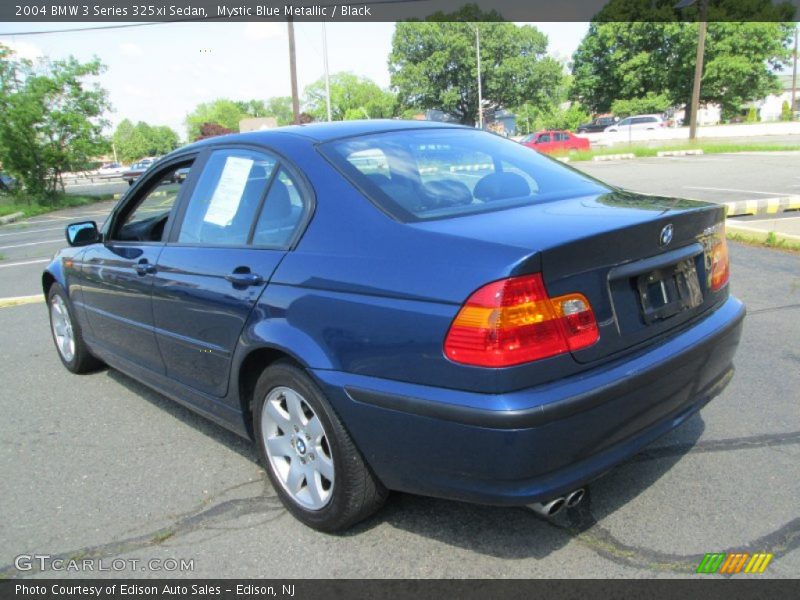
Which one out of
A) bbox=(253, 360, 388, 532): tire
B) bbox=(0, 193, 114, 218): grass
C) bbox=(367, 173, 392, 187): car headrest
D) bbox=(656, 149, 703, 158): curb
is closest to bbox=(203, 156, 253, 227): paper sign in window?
bbox=(367, 173, 392, 187): car headrest

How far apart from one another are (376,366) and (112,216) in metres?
2.71

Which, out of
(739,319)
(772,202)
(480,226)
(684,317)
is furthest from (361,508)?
(772,202)


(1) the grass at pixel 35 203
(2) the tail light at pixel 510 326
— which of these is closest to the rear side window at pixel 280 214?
(2) the tail light at pixel 510 326

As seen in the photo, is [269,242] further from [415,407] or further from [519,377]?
[519,377]

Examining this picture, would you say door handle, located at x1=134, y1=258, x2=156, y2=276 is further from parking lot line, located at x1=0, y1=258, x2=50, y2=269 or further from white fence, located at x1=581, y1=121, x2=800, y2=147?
white fence, located at x1=581, y1=121, x2=800, y2=147

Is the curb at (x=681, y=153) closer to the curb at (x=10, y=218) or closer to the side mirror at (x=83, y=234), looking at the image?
the curb at (x=10, y=218)

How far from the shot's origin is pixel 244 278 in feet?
9.25

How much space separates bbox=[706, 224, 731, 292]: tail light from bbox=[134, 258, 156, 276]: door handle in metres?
2.72

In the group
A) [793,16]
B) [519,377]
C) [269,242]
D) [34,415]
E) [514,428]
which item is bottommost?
[34,415]

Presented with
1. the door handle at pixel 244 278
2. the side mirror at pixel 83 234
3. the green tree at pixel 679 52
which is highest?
the green tree at pixel 679 52

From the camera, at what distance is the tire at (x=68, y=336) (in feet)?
15.6

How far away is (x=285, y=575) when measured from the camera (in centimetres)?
246

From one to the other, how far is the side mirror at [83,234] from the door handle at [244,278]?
187 cm

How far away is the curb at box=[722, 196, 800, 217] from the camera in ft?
31.0
